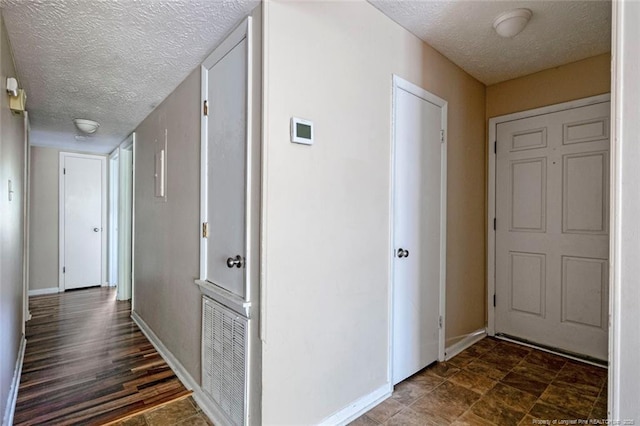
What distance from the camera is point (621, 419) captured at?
3.75 ft

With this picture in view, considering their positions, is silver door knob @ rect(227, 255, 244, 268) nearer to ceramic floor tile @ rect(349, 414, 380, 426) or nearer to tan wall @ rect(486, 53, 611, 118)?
ceramic floor tile @ rect(349, 414, 380, 426)

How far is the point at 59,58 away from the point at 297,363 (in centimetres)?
247

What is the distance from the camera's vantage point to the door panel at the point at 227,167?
5.55 feet

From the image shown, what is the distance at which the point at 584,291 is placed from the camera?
8.39 feet

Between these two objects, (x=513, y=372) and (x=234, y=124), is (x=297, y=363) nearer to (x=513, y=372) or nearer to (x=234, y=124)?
(x=234, y=124)

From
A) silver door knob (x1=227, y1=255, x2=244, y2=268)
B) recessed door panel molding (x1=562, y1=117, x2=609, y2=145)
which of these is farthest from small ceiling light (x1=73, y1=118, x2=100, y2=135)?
recessed door panel molding (x1=562, y1=117, x2=609, y2=145)

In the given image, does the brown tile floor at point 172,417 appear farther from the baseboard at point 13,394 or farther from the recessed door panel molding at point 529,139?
the recessed door panel molding at point 529,139

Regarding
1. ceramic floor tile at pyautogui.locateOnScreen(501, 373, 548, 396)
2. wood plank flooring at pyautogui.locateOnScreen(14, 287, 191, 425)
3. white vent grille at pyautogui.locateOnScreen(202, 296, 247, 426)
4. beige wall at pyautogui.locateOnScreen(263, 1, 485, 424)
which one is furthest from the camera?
ceramic floor tile at pyautogui.locateOnScreen(501, 373, 548, 396)

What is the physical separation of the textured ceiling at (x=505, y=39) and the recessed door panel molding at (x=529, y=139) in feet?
1.75

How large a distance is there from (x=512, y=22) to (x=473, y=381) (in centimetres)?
239

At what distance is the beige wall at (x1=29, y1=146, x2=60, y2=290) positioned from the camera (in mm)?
4703

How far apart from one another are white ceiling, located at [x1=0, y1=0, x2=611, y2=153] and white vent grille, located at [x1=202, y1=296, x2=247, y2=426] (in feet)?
5.27

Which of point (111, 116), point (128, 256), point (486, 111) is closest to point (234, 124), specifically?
point (111, 116)

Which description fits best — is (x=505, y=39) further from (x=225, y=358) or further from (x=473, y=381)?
(x=225, y=358)
